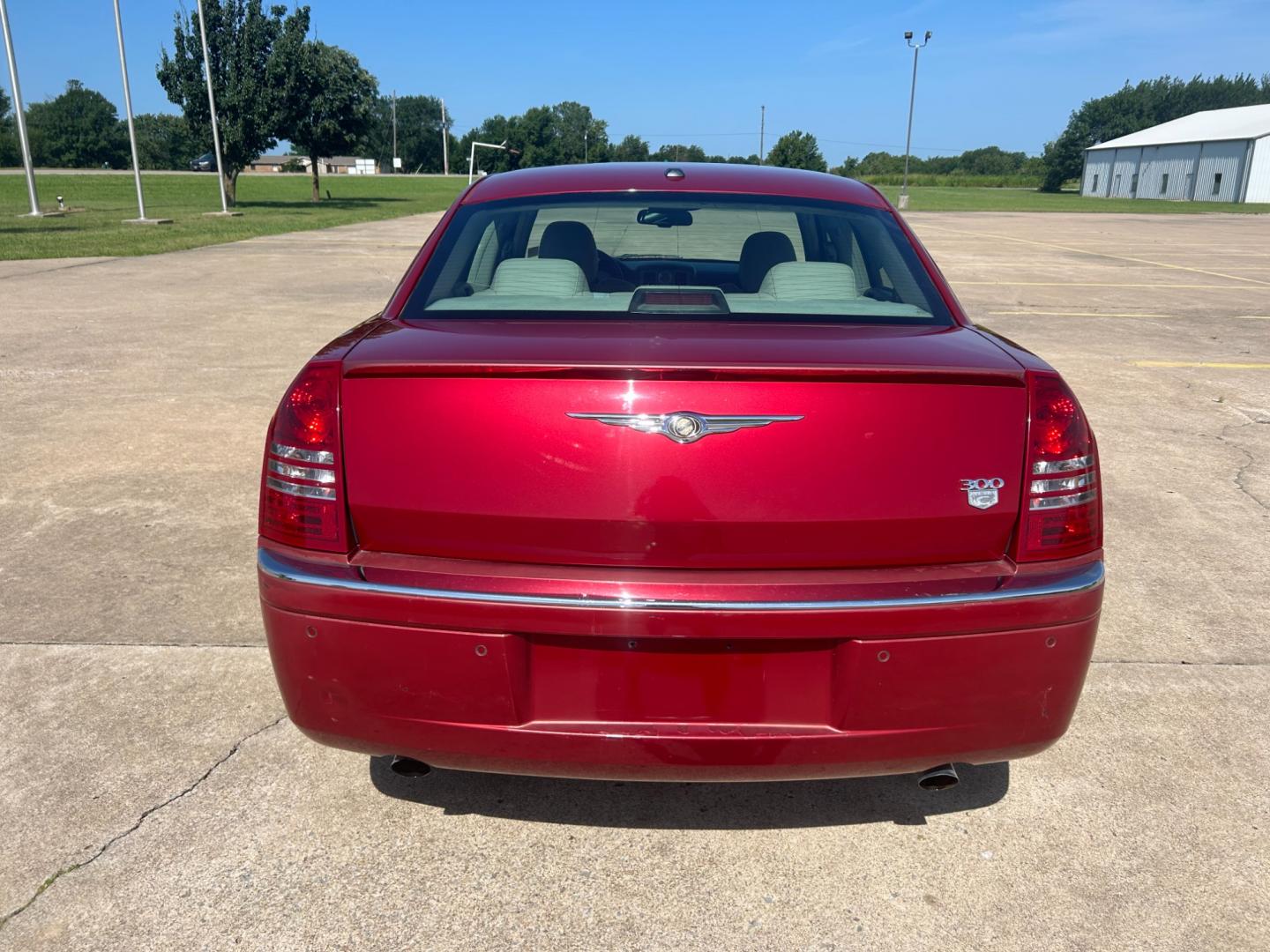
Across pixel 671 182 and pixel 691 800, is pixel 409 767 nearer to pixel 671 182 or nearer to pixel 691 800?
pixel 691 800

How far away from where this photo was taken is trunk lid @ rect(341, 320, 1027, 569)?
1.96 m

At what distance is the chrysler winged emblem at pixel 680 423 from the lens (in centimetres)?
194

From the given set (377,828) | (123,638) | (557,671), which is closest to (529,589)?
(557,671)

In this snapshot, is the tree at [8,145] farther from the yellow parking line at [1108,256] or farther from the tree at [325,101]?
the yellow parking line at [1108,256]

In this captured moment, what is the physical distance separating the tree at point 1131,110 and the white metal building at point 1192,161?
23.1ft

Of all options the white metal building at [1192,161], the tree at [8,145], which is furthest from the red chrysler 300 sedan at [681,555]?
the tree at [8,145]

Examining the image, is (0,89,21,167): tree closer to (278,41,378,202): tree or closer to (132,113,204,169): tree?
(132,113,204,169): tree

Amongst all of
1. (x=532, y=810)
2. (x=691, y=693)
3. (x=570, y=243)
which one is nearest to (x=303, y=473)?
(x=691, y=693)

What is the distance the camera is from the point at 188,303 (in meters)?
11.3

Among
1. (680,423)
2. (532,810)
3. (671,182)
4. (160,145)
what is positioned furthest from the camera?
(160,145)

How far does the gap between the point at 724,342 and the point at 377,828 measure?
149 centimetres

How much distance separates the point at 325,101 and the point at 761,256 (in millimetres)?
40744

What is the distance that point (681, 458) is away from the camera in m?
1.95

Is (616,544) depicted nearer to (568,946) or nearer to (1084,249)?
(568,946)
